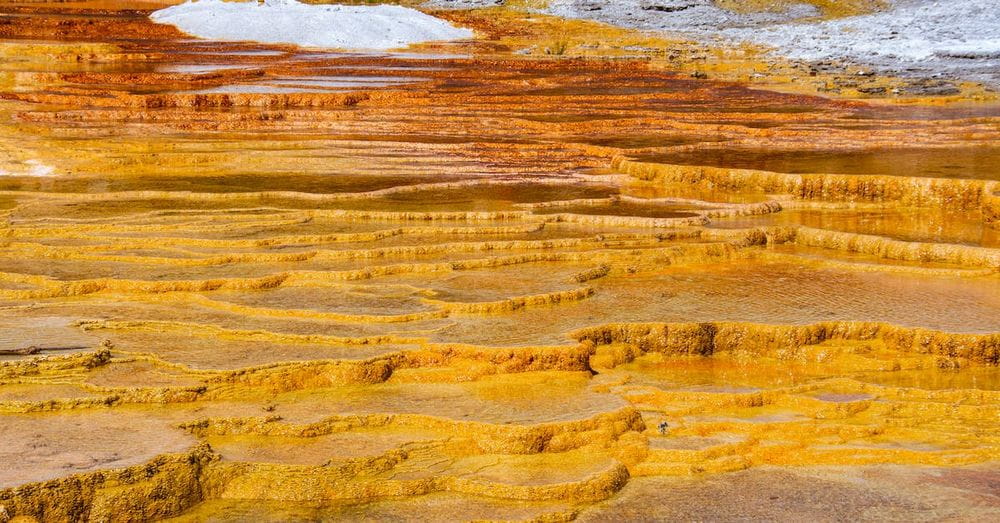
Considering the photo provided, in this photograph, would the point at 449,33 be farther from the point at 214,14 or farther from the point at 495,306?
the point at 495,306

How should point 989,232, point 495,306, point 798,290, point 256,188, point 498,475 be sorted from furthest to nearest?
point 256,188, point 989,232, point 798,290, point 495,306, point 498,475

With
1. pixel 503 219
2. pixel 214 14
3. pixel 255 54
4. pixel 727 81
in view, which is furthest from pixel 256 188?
pixel 214 14

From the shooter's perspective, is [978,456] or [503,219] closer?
[978,456]

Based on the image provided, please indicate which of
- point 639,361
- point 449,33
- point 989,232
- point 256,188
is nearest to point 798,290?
point 639,361

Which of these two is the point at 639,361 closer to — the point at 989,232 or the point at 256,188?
the point at 989,232

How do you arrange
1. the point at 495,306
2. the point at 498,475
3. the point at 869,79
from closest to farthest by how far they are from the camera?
the point at 498,475, the point at 495,306, the point at 869,79

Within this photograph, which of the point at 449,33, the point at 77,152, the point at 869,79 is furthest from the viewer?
the point at 449,33
